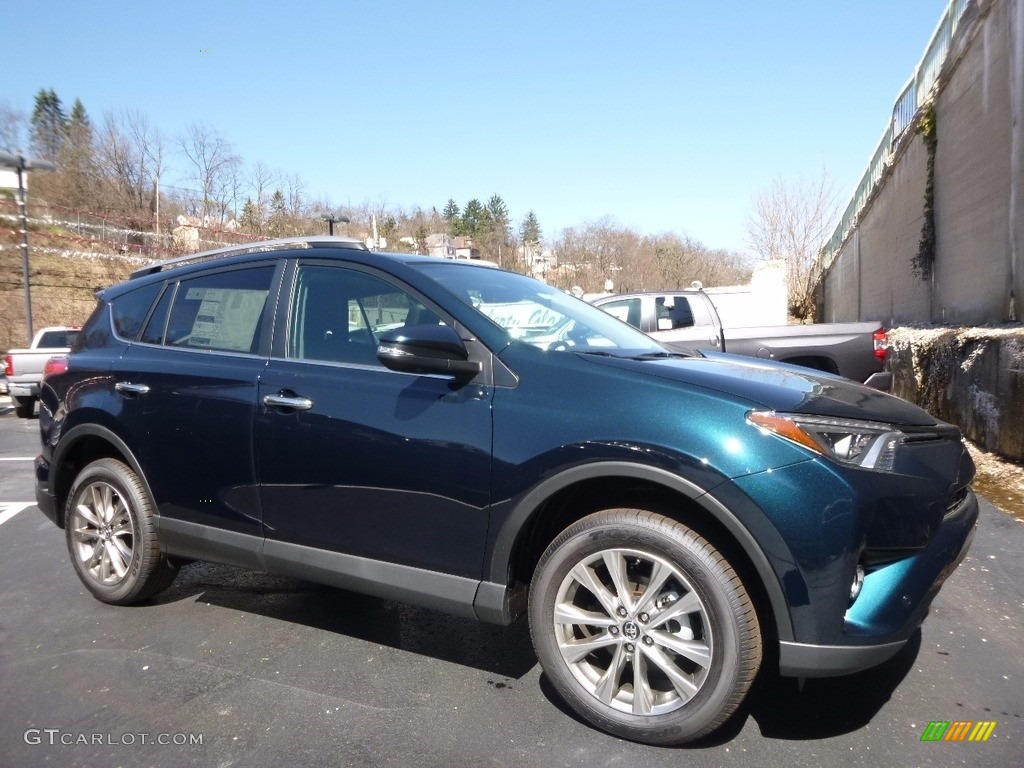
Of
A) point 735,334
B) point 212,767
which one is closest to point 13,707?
point 212,767

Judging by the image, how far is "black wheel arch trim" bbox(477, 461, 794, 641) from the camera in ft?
8.40

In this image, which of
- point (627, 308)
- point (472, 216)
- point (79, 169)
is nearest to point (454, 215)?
point (472, 216)

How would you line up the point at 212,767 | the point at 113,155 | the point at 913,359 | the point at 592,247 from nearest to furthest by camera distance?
the point at 212,767
the point at 913,359
the point at 113,155
the point at 592,247

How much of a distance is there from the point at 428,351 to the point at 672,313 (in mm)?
7552

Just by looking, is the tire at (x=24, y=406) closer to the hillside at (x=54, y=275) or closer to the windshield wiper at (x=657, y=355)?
the hillside at (x=54, y=275)

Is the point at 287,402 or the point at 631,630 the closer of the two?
the point at 631,630

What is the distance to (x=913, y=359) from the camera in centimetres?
978

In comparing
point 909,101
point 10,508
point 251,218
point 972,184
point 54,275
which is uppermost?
point 251,218

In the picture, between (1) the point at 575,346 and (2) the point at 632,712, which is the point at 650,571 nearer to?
(2) the point at 632,712

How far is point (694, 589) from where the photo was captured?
2.68m

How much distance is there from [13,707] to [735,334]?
8.41 m

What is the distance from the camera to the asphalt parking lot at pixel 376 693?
9.18 feet

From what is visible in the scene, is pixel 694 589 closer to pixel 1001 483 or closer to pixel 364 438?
pixel 364 438

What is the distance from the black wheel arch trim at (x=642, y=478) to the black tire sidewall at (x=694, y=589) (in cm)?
12
